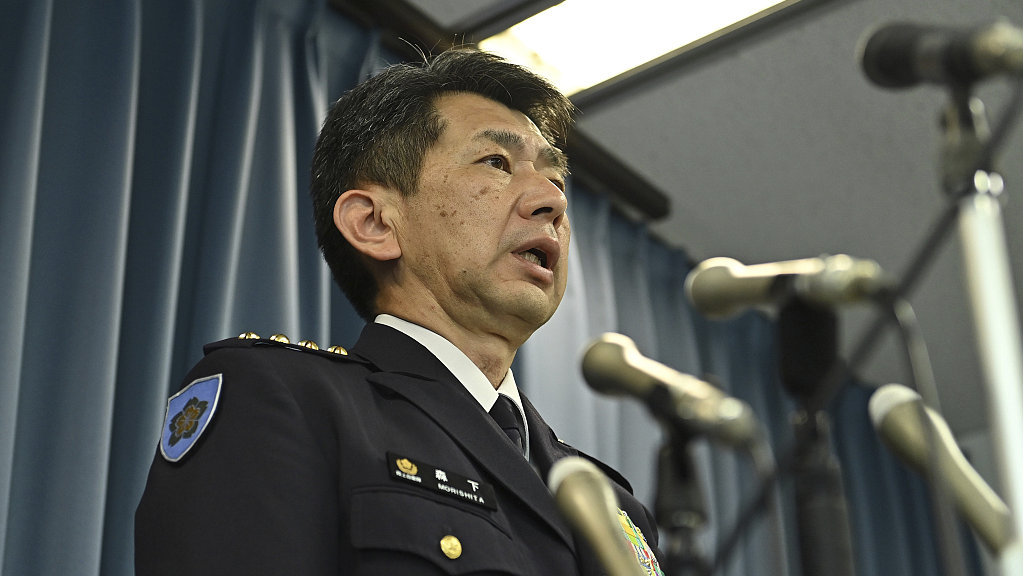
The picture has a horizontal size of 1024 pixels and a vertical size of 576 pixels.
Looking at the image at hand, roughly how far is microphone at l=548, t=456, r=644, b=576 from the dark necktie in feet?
1.95

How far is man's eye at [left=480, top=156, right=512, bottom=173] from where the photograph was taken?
1450 mm

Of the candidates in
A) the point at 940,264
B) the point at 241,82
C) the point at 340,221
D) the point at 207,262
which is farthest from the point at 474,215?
the point at 940,264

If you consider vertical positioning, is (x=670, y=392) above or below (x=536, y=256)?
below

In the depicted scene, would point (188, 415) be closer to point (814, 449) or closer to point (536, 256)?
point (536, 256)

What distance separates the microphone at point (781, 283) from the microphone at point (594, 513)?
0.44 feet

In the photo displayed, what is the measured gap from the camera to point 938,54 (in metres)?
0.69

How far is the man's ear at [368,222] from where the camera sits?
1.42 m

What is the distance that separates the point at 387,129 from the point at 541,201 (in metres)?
0.27

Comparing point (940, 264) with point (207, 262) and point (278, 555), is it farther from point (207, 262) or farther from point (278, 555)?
point (278, 555)

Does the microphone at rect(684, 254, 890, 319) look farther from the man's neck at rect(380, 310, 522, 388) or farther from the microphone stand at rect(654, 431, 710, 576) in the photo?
the man's neck at rect(380, 310, 522, 388)

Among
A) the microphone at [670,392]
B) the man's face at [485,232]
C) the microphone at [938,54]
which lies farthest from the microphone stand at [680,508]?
the man's face at [485,232]

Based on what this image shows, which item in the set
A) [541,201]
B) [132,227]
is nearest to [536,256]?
[541,201]

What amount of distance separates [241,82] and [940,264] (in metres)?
2.31

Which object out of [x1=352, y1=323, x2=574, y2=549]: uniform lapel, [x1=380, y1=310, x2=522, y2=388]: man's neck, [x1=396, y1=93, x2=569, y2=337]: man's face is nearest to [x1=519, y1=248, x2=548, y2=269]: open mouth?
[x1=396, y1=93, x2=569, y2=337]: man's face
